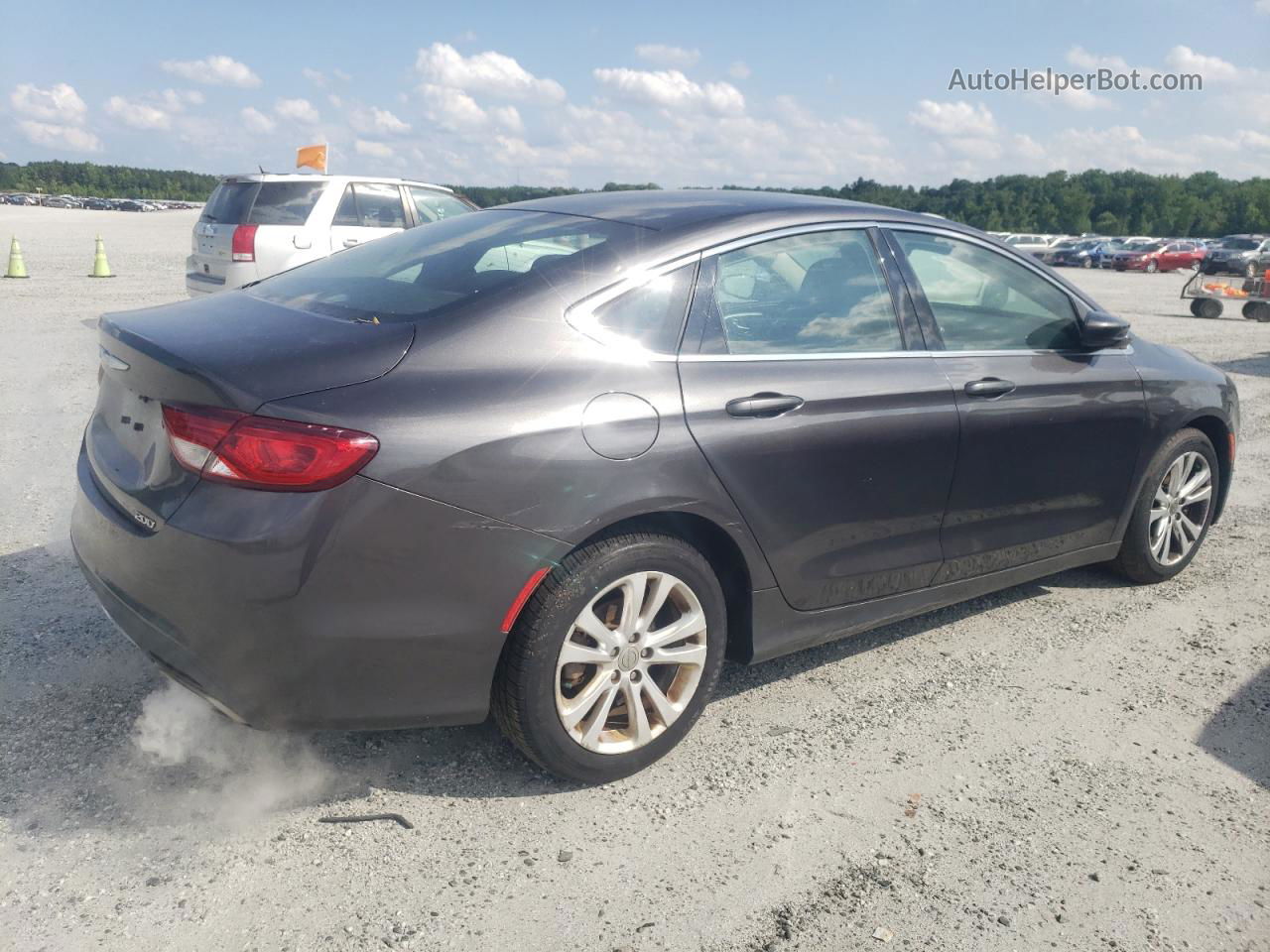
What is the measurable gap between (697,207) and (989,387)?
49.8 inches

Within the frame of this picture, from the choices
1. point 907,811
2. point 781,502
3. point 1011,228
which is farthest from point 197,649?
point 1011,228

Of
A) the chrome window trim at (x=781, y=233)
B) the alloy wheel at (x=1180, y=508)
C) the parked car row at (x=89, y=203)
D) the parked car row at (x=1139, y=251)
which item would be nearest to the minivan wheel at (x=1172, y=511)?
the alloy wheel at (x=1180, y=508)

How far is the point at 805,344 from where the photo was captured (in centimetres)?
344

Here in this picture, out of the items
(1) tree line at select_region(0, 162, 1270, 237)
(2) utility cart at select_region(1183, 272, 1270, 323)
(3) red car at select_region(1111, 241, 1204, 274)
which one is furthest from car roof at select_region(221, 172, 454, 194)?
(1) tree line at select_region(0, 162, 1270, 237)

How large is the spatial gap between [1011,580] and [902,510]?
89cm

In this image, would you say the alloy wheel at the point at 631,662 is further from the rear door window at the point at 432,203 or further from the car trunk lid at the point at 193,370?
the rear door window at the point at 432,203

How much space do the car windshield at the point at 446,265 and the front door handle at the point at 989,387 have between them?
138 centimetres

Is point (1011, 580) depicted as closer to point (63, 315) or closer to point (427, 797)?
point (427, 797)

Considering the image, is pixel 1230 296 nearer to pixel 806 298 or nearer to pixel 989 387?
pixel 989 387

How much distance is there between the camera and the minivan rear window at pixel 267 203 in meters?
10.9

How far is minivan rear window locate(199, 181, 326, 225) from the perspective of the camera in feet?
35.7

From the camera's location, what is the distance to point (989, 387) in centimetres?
386

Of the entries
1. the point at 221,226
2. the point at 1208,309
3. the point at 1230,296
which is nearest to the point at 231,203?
the point at 221,226

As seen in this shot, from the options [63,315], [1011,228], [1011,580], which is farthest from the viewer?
[1011,228]
